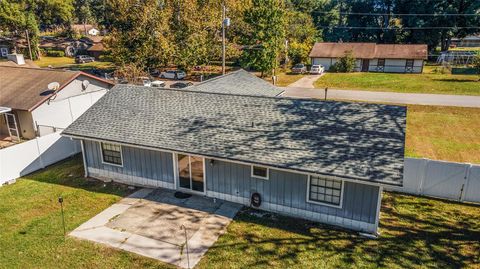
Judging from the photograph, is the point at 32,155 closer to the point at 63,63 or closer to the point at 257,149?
the point at 257,149

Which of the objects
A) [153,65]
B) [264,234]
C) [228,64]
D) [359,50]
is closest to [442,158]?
[264,234]

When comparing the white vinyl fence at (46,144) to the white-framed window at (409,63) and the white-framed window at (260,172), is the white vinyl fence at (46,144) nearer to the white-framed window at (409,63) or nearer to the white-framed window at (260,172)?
the white-framed window at (260,172)

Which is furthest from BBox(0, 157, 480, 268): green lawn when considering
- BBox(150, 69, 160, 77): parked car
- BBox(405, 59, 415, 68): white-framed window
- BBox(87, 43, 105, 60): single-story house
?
BBox(87, 43, 105, 60): single-story house

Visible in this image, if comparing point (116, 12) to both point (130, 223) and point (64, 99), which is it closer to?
point (64, 99)

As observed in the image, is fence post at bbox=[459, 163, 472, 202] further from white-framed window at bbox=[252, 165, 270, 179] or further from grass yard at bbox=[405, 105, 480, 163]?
white-framed window at bbox=[252, 165, 270, 179]

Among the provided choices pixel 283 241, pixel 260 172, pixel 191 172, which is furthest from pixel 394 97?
pixel 283 241

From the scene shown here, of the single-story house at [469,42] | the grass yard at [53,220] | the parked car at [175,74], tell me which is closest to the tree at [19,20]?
the parked car at [175,74]
